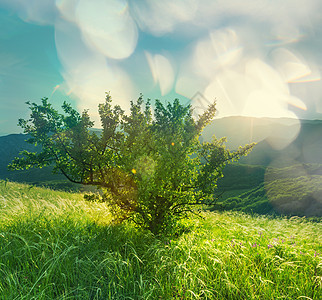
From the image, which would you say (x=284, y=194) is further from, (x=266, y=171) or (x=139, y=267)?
(x=139, y=267)

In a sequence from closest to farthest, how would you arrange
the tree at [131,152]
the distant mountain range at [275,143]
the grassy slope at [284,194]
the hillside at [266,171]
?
the tree at [131,152] < the grassy slope at [284,194] < the hillside at [266,171] < the distant mountain range at [275,143]

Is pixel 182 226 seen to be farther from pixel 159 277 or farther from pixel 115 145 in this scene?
pixel 115 145

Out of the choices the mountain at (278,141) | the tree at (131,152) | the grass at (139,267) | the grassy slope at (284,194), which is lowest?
the grassy slope at (284,194)

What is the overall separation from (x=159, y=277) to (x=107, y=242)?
204cm

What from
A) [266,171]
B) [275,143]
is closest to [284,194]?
[266,171]

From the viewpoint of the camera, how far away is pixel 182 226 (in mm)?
6707

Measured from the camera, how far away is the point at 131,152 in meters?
5.57

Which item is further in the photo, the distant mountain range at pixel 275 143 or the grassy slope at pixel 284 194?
the distant mountain range at pixel 275 143

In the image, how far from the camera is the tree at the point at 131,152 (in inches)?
225

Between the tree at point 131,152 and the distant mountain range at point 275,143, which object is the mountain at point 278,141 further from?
the tree at point 131,152

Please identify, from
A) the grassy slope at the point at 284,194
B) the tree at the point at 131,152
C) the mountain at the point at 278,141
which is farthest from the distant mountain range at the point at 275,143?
the tree at the point at 131,152

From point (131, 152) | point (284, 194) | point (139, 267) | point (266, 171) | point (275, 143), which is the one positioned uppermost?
point (275, 143)

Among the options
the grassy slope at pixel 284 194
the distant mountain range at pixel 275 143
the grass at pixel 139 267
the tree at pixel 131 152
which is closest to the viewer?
the grass at pixel 139 267

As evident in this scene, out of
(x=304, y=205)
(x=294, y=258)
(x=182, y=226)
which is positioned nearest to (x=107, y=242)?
(x=182, y=226)
